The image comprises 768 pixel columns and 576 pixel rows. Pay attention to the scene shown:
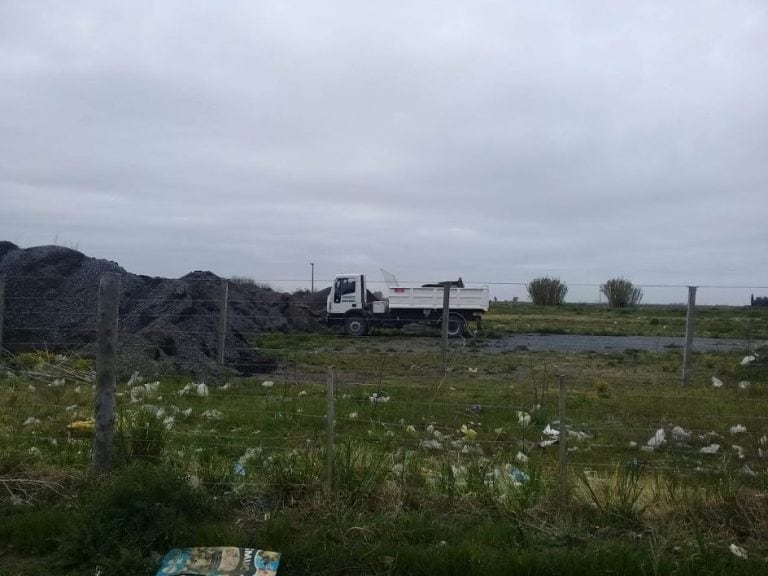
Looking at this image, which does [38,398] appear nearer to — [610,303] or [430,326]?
[610,303]

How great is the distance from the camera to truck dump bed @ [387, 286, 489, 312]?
26.7 m

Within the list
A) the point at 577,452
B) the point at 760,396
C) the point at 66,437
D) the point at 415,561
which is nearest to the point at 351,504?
the point at 415,561

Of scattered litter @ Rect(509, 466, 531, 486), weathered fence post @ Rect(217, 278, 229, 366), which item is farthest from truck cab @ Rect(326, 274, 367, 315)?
scattered litter @ Rect(509, 466, 531, 486)

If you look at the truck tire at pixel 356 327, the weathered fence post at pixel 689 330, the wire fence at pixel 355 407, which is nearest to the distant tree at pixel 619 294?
the wire fence at pixel 355 407

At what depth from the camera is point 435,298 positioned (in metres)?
27.3

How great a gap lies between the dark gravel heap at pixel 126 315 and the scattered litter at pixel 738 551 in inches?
338

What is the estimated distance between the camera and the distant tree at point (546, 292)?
2138cm

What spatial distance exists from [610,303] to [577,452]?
1273 cm

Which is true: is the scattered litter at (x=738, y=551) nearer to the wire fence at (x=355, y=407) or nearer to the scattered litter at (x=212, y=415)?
the wire fence at (x=355, y=407)

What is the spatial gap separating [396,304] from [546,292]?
6789 millimetres

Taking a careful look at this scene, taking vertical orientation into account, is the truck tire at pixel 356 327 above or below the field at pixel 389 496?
above

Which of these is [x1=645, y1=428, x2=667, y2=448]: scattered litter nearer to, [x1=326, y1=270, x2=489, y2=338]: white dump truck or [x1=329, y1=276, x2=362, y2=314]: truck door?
[x1=326, y1=270, x2=489, y2=338]: white dump truck

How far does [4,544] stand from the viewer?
201 inches

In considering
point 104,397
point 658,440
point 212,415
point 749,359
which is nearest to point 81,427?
point 212,415
